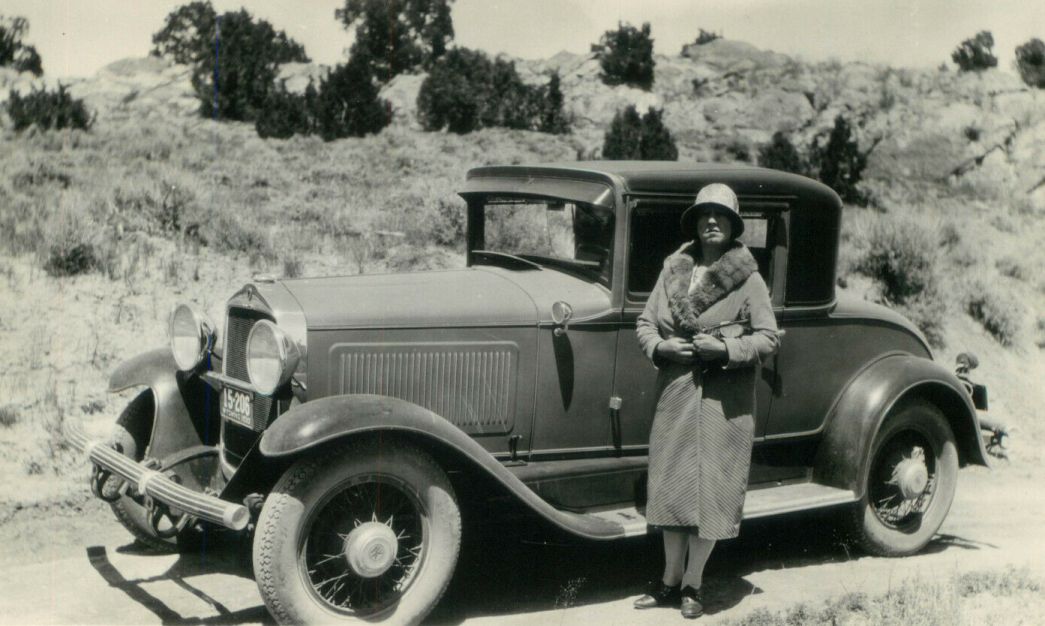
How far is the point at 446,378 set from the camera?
4332 mm

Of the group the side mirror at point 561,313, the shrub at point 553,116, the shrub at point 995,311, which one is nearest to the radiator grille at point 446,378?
the side mirror at point 561,313

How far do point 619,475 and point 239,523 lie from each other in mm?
1818

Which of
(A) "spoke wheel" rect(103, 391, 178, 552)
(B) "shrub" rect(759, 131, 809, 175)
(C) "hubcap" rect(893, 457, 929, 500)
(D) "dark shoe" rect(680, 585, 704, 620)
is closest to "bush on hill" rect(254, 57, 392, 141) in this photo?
(B) "shrub" rect(759, 131, 809, 175)

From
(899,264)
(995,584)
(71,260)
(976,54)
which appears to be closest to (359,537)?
(995,584)

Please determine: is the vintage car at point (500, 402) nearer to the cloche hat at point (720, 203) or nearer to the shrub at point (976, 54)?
the cloche hat at point (720, 203)

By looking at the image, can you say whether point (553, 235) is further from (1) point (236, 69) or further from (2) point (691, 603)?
(1) point (236, 69)

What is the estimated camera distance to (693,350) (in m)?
4.11

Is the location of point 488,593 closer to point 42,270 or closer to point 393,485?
point 393,485

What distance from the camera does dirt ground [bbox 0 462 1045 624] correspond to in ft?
14.0

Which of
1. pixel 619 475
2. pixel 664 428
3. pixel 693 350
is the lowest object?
pixel 619 475

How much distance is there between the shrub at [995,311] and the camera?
1162 centimetres

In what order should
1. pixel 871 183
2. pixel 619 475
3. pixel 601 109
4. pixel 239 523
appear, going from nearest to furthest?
pixel 239 523
pixel 619 475
pixel 871 183
pixel 601 109

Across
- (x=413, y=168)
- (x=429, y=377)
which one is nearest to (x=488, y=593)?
(x=429, y=377)

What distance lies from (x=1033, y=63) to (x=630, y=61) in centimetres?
927
